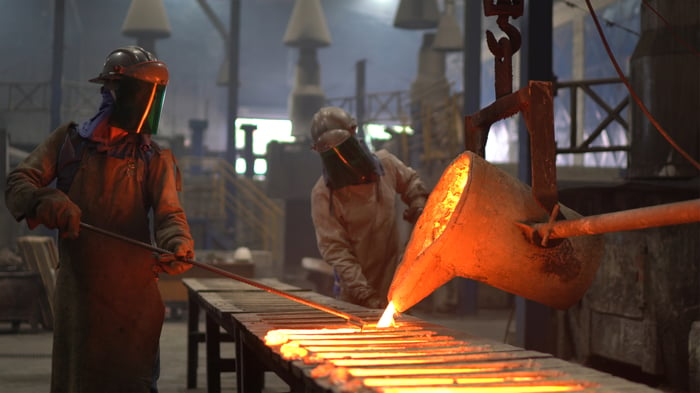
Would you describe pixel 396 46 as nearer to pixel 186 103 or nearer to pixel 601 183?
pixel 186 103

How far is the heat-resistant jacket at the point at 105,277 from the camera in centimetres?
345

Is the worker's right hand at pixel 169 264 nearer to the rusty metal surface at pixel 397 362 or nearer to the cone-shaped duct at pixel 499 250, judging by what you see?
the rusty metal surface at pixel 397 362

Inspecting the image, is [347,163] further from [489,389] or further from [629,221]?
[489,389]

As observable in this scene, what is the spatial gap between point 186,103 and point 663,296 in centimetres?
2080

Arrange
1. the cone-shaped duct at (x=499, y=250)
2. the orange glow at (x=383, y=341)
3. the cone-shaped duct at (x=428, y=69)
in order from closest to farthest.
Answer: the orange glow at (x=383, y=341) → the cone-shaped duct at (x=499, y=250) → the cone-shaped duct at (x=428, y=69)

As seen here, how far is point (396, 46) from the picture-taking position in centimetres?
2706

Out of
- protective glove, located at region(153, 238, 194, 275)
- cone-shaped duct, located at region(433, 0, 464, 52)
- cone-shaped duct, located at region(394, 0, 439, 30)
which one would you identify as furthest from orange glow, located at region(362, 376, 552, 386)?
cone-shaped duct, located at region(394, 0, 439, 30)

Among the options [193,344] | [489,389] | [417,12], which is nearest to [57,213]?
[489,389]

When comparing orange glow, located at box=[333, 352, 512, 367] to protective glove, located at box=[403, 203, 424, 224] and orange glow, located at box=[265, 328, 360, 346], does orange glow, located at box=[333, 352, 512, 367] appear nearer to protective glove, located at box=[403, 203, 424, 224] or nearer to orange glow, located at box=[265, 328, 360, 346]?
orange glow, located at box=[265, 328, 360, 346]

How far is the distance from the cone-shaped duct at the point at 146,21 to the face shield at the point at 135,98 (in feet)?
47.0

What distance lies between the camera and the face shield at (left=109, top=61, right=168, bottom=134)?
3549 mm


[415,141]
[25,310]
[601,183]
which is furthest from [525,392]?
[415,141]

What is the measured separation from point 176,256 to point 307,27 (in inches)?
618

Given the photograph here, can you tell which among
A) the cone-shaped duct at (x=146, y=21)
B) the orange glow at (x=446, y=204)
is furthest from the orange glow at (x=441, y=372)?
the cone-shaped duct at (x=146, y=21)
